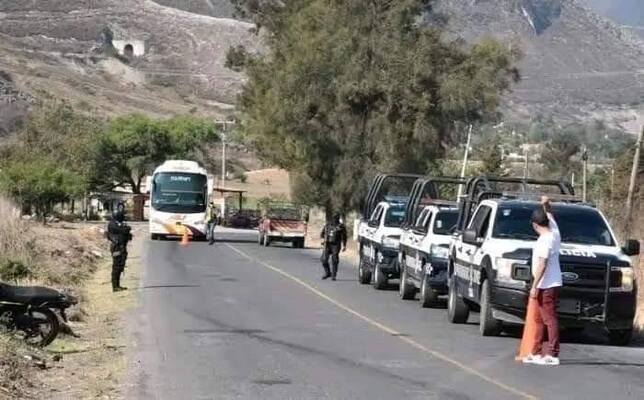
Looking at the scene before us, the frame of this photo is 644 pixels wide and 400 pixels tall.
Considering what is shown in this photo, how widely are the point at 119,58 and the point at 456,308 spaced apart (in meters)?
145

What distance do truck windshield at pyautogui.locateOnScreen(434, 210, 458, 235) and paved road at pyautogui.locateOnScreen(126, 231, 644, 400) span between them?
1.62 meters

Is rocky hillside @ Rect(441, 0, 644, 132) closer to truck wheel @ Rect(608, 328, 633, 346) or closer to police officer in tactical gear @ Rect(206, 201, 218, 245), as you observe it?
police officer in tactical gear @ Rect(206, 201, 218, 245)

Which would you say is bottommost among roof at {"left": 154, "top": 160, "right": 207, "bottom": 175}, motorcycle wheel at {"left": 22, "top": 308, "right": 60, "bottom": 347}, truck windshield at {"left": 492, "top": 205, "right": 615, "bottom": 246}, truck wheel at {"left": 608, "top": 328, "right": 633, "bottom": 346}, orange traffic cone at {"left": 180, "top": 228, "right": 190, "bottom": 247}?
orange traffic cone at {"left": 180, "top": 228, "right": 190, "bottom": 247}

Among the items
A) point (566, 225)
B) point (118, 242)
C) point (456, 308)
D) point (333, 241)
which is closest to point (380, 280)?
point (333, 241)

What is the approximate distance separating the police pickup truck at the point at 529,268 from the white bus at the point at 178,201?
3781 cm

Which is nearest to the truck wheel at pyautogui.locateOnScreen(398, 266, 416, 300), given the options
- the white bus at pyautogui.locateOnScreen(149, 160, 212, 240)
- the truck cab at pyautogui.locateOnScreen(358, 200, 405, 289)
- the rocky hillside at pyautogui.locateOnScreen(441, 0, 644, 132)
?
the truck cab at pyautogui.locateOnScreen(358, 200, 405, 289)

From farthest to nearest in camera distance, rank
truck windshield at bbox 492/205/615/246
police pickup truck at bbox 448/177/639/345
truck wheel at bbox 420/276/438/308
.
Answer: truck wheel at bbox 420/276/438/308, truck windshield at bbox 492/205/615/246, police pickup truck at bbox 448/177/639/345

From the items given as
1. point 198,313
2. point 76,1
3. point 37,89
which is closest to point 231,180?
point 37,89

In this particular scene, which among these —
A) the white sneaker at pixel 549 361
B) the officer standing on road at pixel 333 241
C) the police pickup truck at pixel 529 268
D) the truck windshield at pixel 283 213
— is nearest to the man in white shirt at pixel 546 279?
the white sneaker at pixel 549 361

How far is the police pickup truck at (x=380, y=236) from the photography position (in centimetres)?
2894

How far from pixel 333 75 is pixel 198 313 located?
34406 millimetres

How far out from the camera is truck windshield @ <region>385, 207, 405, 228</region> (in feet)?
97.7

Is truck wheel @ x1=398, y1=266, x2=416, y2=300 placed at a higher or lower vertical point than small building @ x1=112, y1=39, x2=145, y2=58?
lower

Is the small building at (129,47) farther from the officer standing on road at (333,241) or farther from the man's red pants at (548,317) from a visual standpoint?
the man's red pants at (548,317)
